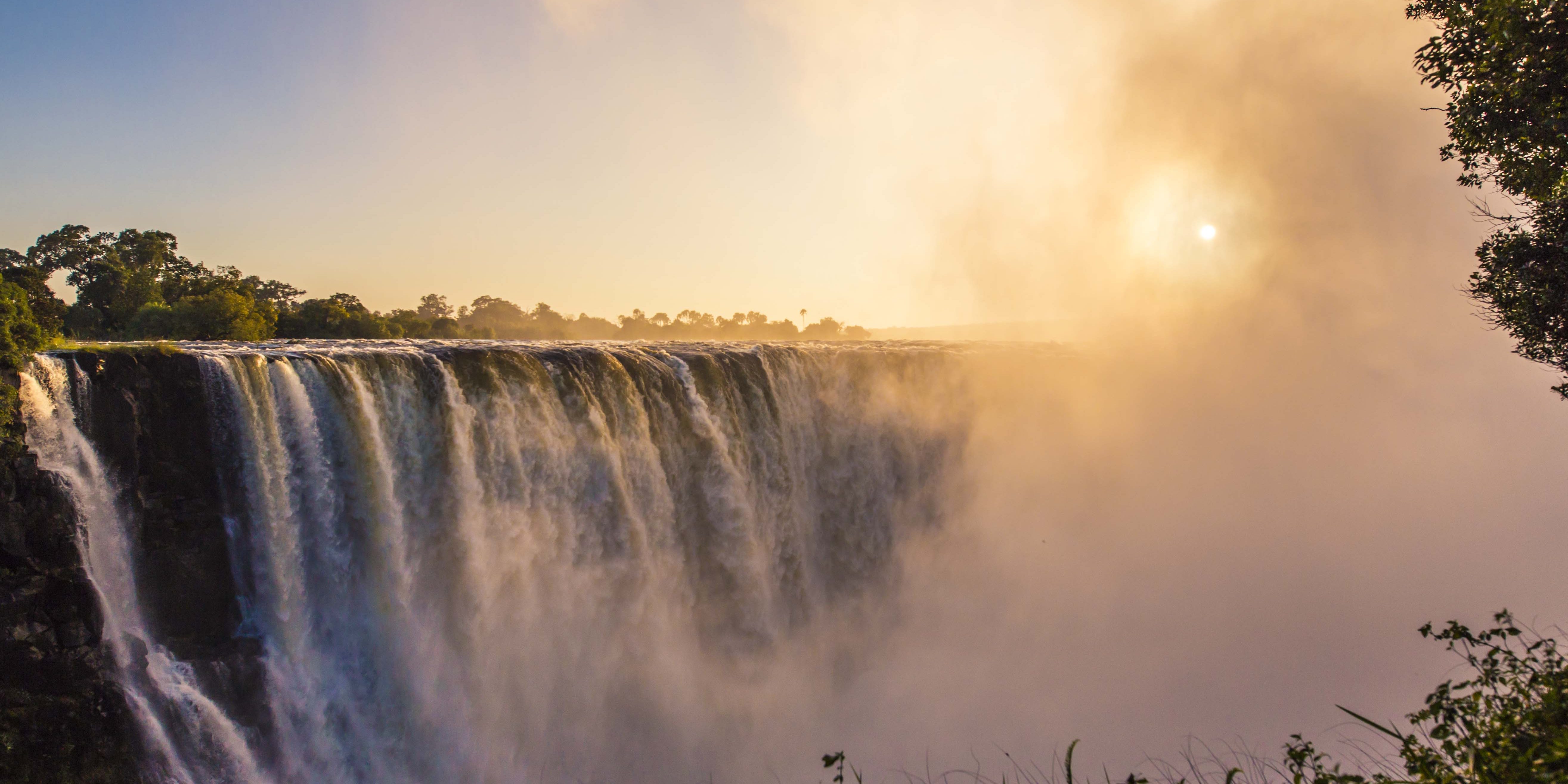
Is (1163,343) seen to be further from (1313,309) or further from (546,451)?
(546,451)

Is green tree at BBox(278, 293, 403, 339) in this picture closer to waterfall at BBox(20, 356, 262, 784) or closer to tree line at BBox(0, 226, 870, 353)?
tree line at BBox(0, 226, 870, 353)

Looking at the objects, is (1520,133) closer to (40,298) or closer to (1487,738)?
(1487,738)

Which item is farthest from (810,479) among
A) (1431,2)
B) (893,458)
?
(1431,2)

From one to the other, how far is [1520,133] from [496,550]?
1411cm

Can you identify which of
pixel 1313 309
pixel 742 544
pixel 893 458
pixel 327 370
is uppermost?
pixel 1313 309

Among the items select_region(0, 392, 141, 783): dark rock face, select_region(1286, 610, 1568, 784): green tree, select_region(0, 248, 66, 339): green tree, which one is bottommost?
select_region(0, 392, 141, 783): dark rock face

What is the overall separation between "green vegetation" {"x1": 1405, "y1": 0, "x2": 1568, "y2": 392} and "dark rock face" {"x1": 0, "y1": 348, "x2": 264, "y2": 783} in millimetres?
15184

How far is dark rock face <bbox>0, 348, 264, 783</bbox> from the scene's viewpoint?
823cm

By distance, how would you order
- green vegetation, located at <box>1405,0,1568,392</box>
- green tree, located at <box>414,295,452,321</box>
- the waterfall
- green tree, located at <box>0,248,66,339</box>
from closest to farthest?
green vegetation, located at <box>1405,0,1568,392</box> < the waterfall < green tree, located at <box>0,248,66,339</box> < green tree, located at <box>414,295,452,321</box>

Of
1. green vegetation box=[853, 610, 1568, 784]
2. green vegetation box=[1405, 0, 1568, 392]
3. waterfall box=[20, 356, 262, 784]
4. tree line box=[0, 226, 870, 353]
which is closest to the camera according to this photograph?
green vegetation box=[853, 610, 1568, 784]

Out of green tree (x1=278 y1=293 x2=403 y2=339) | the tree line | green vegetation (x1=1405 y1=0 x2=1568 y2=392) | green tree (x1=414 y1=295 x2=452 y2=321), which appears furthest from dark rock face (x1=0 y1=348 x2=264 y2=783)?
green tree (x1=414 y1=295 x2=452 y2=321)

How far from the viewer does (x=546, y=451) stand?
12.9 metres

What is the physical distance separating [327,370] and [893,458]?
13454 mm

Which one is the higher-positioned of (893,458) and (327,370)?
(327,370)
